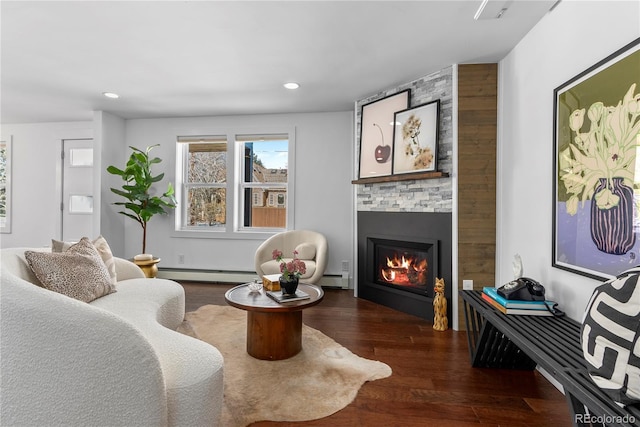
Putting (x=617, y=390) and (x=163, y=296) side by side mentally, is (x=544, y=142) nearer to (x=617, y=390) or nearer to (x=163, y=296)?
(x=617, y=390)

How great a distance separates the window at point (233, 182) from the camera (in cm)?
447

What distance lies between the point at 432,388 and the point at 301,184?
9.87 ft

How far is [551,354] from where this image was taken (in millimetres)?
1282

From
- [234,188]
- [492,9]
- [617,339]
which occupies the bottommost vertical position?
[617,339]

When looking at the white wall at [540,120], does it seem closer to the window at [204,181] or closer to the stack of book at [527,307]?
the stack of book at [527,307]

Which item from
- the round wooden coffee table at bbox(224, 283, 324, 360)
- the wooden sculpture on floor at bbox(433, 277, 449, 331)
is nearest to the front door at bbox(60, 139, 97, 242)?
the round wooden coffee table at bbox(224, 283, 324, 360)

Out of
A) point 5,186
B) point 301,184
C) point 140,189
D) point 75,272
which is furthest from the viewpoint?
point 5,186

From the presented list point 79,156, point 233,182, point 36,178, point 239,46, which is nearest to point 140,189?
point 233,182

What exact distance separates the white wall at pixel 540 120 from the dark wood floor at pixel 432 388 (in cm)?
56

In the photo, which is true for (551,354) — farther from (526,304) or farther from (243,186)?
(243,186)

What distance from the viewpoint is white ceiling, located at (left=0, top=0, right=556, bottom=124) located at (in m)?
2.04

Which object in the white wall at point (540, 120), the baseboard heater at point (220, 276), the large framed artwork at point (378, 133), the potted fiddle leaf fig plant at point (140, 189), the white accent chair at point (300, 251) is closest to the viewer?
the white wall at point (540, 120)

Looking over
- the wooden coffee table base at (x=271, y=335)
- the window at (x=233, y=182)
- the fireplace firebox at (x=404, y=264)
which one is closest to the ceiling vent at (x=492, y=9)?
the fireplace firebox at (x=404, y=264)

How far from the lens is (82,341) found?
1.02m
